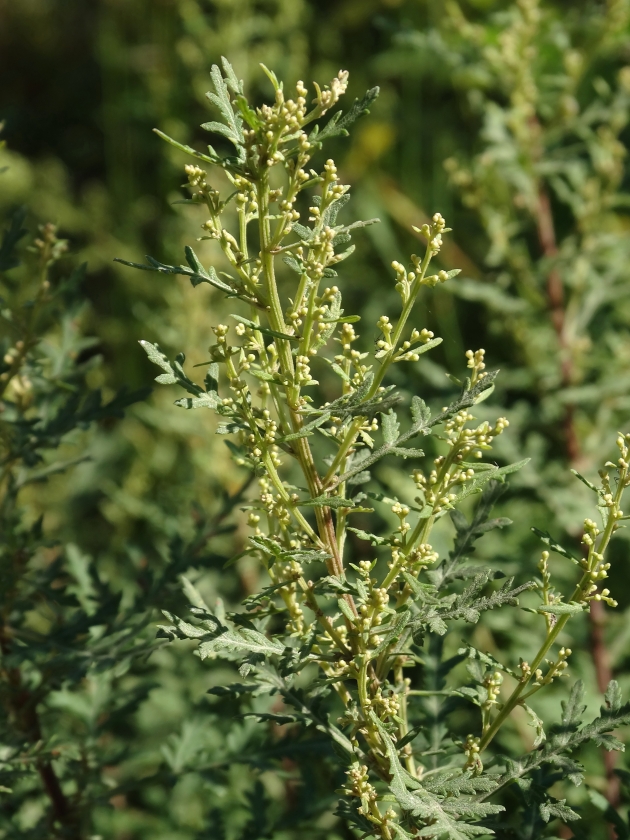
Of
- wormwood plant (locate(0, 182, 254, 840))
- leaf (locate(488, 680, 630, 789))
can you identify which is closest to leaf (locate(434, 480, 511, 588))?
leaf (locate(488, 680, 630, 789))

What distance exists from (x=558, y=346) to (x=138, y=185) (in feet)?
9.08

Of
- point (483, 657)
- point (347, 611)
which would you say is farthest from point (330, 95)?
point (483, 657)

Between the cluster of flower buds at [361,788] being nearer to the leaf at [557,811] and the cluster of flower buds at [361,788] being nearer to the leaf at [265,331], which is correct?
the leaf at [557,811]

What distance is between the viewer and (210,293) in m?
3.09

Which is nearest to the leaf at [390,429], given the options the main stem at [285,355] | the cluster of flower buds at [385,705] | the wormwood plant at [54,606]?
the main stem at [285,355]

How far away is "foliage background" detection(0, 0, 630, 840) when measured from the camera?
7.37 feet

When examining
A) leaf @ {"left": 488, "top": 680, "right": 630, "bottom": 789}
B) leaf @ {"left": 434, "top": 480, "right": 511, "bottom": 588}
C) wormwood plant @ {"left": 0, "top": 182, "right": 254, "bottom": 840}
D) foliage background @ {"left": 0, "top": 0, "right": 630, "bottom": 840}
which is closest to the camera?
leaf @ {"left": 488, "top": 680, "right": 630, "bottom": 789}

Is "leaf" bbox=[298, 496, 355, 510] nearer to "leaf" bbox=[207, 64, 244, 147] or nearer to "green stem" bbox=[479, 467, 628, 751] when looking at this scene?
"green stem" bbox=[479, 467, 628, 751]

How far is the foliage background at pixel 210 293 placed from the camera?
2246mm

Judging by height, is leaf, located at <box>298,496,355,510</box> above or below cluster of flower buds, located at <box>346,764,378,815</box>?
above

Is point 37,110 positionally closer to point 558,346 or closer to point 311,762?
point 558,346

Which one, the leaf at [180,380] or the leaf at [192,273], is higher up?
the leaf at [192,273]

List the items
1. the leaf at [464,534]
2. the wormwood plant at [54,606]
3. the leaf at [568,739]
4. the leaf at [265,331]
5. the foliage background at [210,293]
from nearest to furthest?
the leaf at [265,331] → the leaf at [568,739] → the leaf at [464,534] → the wormwood plant at [54,606] → the foliage background at [210,293]

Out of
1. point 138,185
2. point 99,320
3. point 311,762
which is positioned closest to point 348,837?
point 311,762
